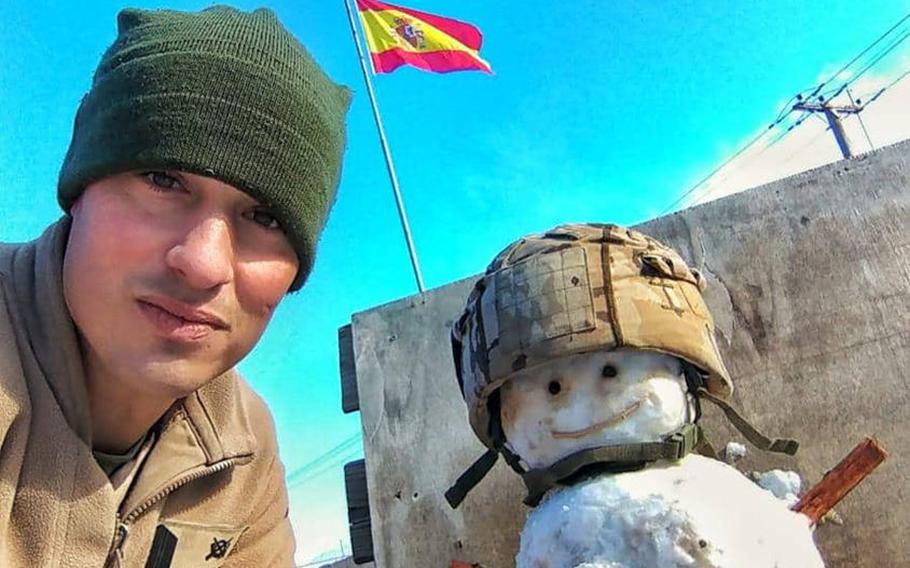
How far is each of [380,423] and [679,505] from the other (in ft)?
4.83

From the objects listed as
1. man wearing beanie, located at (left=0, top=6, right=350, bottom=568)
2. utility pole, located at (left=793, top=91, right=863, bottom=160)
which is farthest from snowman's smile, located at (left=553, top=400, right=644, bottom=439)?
utility pole, located at (left=793, top=91, right=863, bottom=160)

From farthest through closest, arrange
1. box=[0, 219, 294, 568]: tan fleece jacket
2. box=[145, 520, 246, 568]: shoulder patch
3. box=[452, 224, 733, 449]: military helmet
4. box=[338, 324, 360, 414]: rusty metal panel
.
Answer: box=[338, 324, 360, 414]: rusty metal panel → box=[452, 224, 733, 449]: military helmet → box=[145, 520, 246, 568]: shoulder patch → box=[0, 219, 294, 568]: tan fleece jacket

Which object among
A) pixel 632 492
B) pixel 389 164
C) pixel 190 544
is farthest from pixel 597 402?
pixel 389 164

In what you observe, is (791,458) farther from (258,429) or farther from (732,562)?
(258,429)

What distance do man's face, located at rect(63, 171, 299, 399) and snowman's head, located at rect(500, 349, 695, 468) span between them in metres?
0.65

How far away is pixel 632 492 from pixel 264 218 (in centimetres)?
88

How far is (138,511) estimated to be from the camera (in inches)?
51.8

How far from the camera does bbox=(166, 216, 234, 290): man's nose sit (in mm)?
1164

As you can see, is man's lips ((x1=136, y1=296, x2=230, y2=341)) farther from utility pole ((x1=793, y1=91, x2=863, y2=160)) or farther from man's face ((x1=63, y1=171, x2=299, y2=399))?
utility pole ((x1=793, y1=91, x2=863, y2=160))

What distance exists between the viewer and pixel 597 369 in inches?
60.0

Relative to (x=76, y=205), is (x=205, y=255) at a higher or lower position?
lower

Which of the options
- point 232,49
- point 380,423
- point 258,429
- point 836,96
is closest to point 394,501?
point 380,423

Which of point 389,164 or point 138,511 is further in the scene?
point 389,164

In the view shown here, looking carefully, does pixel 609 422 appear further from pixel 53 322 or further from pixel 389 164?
pixel 389 164
